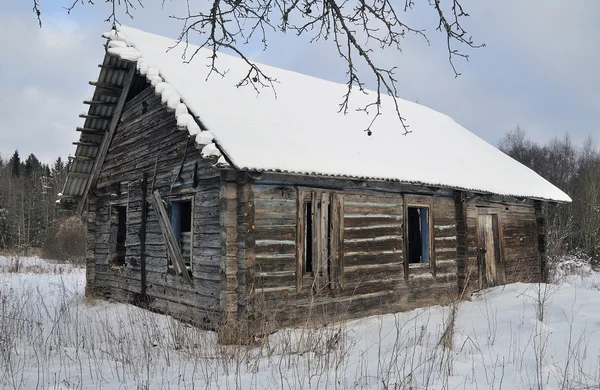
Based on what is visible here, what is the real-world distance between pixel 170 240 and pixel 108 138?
4455mm

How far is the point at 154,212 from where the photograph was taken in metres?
9.64

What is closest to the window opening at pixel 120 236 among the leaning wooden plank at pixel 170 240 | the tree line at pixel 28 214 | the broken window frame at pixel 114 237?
the broken window frame at pixel 114 237

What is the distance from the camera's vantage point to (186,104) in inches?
319

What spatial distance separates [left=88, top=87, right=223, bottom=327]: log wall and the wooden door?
755 centimetres

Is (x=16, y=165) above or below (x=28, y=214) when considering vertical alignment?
above

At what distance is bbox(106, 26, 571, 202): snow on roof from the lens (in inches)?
313

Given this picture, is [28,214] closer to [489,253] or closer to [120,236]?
[120,236]

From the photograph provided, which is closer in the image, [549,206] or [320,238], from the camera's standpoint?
[320,238]

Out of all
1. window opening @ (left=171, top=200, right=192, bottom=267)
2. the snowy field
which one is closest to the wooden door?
the snowy field

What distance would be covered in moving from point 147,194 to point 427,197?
6044mm

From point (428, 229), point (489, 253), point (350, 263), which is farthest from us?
point (489, 253)

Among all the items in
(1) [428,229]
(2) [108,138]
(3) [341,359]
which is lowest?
(3) [341,359]

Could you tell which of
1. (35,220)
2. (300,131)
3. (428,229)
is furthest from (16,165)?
(428,229)

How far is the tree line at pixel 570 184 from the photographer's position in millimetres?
28766
